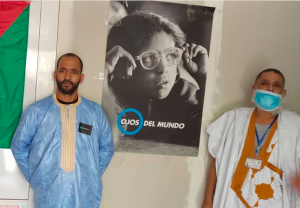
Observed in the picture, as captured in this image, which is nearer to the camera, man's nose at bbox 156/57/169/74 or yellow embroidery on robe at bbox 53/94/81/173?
yellow embroidery on robe at bbox 53/94/81/173

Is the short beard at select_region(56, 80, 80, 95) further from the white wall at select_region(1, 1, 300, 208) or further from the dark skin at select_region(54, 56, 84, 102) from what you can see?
the white wall at select_region(1, 1, 300, 208)

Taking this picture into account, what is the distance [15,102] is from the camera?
2.92 metres

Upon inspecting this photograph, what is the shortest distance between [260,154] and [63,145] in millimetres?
1366

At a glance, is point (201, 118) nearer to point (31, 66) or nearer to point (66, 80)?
point (66, 80)

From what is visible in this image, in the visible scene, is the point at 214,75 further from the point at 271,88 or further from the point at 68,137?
the point at 68,137

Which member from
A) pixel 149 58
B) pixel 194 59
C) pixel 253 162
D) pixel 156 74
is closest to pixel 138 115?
pixel 156 74

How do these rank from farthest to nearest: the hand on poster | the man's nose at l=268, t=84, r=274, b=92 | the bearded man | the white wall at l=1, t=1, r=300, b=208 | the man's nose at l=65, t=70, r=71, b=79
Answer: the hand on poster → the white wall at l=1, t=1, r=300, b=208 → the man's nose at l=268, t=84, r=274, b=92 → the man's nose at l=65, t=70, r=71, b=79 → the bearded man

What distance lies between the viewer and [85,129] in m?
2.73

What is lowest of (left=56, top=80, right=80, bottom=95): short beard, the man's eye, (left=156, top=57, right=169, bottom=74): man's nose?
(left=56, top=80, right=80, bottom=95): short beard

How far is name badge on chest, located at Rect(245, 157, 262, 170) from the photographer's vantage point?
2750 mm

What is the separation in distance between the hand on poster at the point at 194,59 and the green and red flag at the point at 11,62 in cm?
123

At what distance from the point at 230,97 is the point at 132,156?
936mm

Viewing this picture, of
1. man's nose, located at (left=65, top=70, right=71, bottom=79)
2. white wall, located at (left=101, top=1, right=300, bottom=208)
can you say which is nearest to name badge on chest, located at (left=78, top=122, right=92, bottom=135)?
man's nose, located at (left=65, top=70, right=71, bottom=79)

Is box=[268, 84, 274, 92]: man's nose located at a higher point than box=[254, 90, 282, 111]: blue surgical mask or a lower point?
higher
